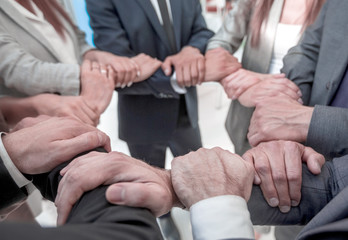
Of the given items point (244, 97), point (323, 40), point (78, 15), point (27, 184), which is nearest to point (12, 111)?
point (27, 184)

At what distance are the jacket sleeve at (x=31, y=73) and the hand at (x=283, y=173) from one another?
0.40 meters

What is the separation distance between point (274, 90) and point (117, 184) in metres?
0.43

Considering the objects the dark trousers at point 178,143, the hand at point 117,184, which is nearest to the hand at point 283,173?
the hand at point 117,184

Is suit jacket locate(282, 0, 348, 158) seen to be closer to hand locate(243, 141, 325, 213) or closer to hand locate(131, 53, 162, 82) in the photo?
hand locate(243, 141, 325, 213)

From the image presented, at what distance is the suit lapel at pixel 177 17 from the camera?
2.08 feet

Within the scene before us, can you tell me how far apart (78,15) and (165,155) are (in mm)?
432

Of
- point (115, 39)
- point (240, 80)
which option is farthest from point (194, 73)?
point (115, 39)

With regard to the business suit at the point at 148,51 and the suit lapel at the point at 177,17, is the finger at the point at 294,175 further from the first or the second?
the suit lapel at the point at 177,17

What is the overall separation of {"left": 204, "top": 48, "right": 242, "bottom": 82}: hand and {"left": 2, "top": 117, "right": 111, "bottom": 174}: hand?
0.37 m

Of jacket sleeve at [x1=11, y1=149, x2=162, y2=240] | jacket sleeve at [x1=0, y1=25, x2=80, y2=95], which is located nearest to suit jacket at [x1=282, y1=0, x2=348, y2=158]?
jacket sleeve at [x1=11, y1=149, x2=162, y2=240]

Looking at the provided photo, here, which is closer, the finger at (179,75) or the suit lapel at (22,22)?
the suit lapel at (22,22)

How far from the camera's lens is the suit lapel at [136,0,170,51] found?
65 centimetres

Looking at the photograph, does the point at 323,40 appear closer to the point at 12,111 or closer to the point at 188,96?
the point at 188,96

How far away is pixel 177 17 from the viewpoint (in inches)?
26.4
